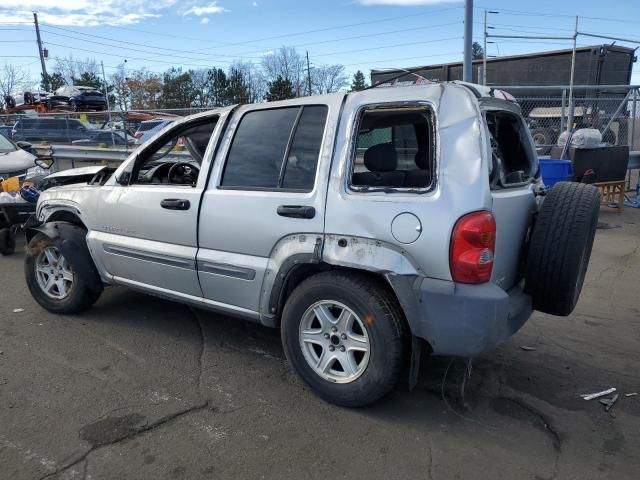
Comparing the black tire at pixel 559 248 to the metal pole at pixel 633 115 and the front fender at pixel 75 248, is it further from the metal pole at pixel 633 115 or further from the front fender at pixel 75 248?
the metal pole at pixel 633 115

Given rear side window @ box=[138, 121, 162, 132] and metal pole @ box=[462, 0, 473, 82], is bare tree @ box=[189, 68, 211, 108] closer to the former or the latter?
rear side window @ box=[138, 121, 162, 132]

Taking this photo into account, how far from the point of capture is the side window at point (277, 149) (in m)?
3.34

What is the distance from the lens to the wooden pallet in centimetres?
974

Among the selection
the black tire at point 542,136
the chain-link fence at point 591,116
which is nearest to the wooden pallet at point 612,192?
the chain-link fence at point 591,116

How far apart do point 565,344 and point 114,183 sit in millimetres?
3917

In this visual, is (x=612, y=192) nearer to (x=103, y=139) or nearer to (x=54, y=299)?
(x=54, y=299)

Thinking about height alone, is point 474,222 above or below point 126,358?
above

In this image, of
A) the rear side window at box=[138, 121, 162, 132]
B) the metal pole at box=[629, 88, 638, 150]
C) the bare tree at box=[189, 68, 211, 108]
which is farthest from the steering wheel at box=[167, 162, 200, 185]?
the bare tree at box=[189, 68, 211, 108]

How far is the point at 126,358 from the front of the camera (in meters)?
3.96

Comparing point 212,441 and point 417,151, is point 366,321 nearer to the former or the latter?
point 212,441

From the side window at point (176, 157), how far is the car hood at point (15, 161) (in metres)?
4.70

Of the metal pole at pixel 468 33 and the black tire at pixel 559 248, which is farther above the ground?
the metal pole at pixel 468 33

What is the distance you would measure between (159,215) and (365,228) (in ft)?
5.85

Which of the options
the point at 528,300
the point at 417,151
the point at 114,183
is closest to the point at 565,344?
the point at 528,300
